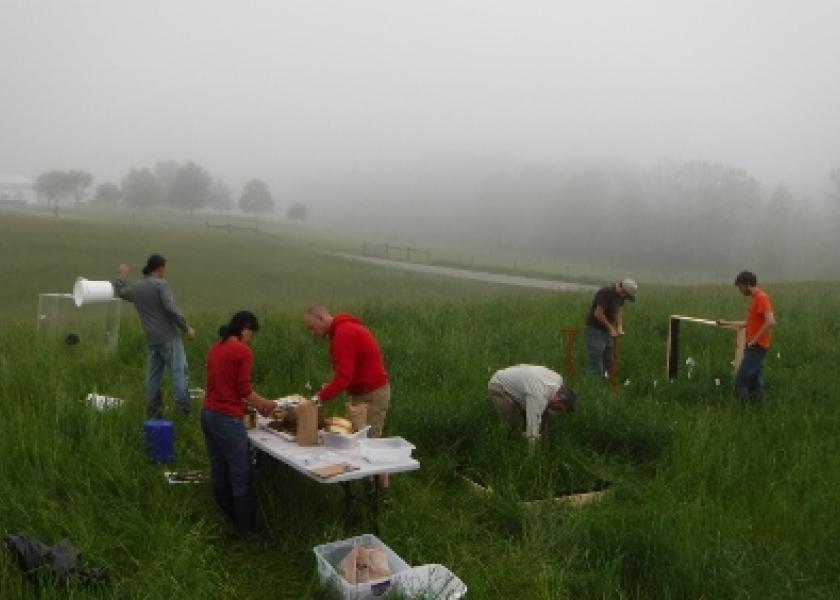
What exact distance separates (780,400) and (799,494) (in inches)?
120

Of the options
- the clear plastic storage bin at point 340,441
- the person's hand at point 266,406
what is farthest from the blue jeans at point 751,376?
the person's hand at point 266,406

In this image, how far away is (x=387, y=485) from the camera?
5.73 meters

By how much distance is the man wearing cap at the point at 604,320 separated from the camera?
9.42 metres

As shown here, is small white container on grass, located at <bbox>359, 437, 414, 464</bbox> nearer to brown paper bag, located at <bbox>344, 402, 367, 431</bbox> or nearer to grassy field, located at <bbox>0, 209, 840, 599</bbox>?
grassy field, located at <bbox>0, 209, 840, 599</bbox>

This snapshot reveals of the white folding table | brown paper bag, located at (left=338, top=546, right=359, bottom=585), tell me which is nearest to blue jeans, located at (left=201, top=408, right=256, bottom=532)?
the white folding table

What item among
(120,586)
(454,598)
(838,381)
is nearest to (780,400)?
(838,381)

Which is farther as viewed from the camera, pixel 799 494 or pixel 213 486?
pixel 799 494

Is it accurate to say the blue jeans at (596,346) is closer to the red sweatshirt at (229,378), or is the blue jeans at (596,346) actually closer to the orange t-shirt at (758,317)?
the orange t-shirt at (758,317)

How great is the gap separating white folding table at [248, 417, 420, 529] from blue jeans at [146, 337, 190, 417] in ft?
7.78

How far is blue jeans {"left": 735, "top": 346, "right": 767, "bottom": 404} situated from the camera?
27.7ft

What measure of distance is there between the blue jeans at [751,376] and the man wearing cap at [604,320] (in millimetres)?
1505

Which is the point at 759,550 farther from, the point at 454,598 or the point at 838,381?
the point at 838,381

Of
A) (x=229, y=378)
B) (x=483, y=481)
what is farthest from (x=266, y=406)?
(x=483, y=481)

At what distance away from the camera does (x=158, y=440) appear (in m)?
5.98
